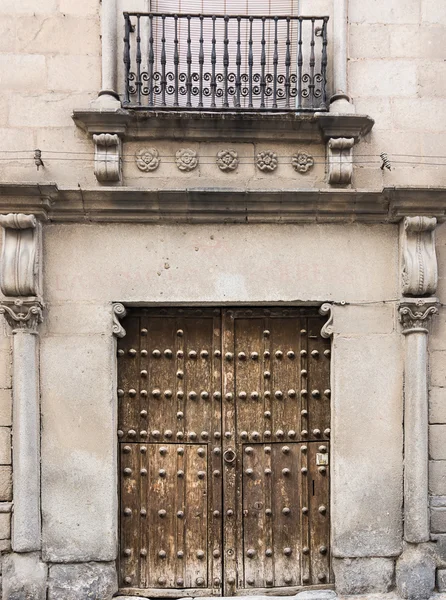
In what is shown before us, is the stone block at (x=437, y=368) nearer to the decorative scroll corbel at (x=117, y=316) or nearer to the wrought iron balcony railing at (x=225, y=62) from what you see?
the wrought iron balcony railing at (x=225, y=62)

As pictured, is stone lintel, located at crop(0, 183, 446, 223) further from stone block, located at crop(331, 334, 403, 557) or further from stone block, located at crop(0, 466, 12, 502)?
stone block, located at crop(0, 466, 12, 502)

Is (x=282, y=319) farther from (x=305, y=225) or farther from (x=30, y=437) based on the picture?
(x=30, y=437)

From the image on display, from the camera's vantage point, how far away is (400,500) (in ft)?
15.4

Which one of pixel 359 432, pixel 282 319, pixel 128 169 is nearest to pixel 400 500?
pixel 359 432

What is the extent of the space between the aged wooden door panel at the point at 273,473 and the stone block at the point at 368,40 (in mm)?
2097

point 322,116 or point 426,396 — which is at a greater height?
point 322,116

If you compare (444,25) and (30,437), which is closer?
(30,437)

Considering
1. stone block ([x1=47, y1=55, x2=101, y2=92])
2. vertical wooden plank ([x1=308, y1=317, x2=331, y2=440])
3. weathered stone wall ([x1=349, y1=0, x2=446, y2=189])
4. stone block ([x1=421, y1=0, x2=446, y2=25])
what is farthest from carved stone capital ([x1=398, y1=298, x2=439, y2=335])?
A: stone block ([x1=47, y1=55, x2=101, y2=92])

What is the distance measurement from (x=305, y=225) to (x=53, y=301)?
5.99 ft

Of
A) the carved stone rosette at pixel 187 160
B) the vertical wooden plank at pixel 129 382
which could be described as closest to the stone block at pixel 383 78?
the carved stone rosette at pixel 187 160

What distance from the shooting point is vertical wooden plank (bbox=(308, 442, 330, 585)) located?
4.78 m

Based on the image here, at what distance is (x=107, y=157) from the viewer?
182 inches

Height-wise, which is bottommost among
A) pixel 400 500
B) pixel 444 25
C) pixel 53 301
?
pixel 400 500

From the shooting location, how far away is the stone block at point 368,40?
4816mm
